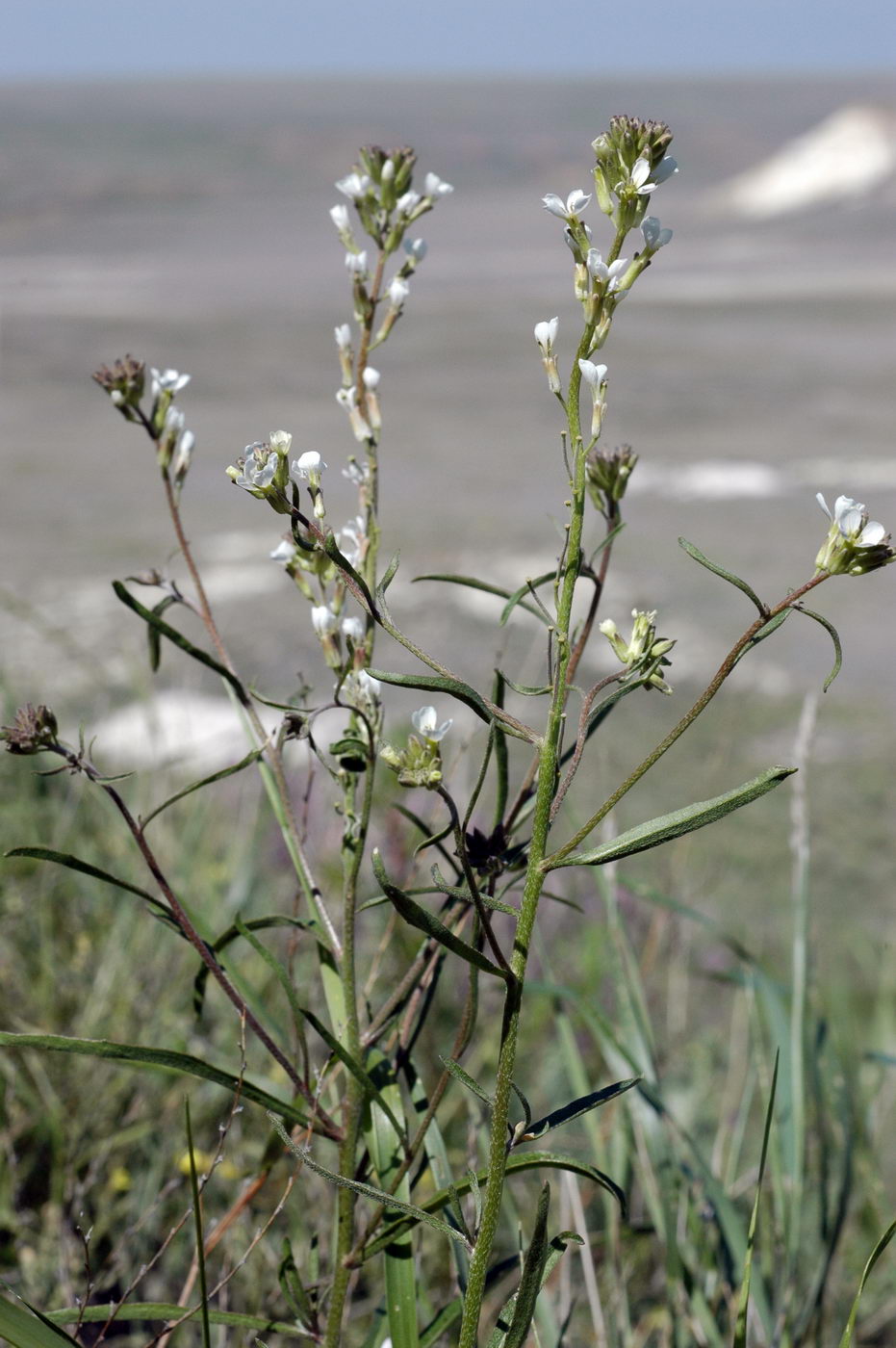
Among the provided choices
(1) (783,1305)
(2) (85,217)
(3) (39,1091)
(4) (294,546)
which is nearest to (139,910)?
(3) (39,1091)

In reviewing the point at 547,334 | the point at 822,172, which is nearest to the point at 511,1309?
the point at 547,334

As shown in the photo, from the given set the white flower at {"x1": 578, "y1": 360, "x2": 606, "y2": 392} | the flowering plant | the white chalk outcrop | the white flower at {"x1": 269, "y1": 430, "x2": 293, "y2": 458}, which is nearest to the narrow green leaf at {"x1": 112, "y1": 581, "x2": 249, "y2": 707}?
the flowering plant

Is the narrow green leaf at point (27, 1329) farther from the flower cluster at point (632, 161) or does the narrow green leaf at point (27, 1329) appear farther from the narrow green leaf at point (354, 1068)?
the flower cluster at point (632, 161)

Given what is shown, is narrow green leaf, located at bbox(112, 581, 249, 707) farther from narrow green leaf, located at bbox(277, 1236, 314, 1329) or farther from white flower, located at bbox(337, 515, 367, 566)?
narrow green leaf, located at bbox(277, 1236, 314, 1329)

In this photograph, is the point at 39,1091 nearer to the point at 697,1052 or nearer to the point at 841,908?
the point at 697,1052

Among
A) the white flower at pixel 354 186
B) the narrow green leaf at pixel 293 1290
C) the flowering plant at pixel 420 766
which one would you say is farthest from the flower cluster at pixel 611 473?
the narrow green leaf at pixel 293 1290

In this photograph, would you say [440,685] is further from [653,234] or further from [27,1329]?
[27,1329]

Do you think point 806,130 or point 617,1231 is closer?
point 617,1231
